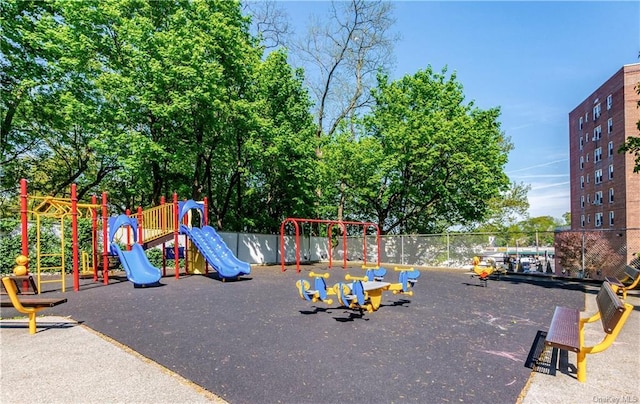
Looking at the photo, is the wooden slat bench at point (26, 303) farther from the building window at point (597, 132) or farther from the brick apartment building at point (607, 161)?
the building window at point (597, 132)

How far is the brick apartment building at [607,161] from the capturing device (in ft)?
126

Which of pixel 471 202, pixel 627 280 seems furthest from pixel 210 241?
pixel 471 202

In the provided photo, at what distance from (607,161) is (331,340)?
51112mm

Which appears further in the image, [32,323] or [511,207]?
[511,207]

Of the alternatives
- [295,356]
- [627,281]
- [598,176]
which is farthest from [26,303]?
[598,176]

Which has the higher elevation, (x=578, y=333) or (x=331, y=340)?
(x=578, y=333)

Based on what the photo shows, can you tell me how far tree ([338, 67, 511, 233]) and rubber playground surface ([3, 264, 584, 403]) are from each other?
15.4 metres

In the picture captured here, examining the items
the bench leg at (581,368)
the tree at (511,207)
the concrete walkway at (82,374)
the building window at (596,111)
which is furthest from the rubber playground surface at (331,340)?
the building window at (596,111)

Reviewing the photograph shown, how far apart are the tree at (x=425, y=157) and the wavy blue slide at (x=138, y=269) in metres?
16.1

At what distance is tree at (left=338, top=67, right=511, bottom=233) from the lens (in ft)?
82.5

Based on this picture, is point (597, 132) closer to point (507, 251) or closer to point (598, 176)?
point (598, 176)

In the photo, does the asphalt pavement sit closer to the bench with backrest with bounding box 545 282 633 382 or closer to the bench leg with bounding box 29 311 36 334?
the bench leg with bounding box 29 311 36 334

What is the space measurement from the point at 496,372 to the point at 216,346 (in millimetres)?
3957

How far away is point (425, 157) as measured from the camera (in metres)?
25.4
